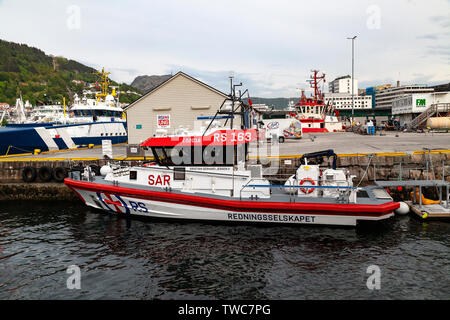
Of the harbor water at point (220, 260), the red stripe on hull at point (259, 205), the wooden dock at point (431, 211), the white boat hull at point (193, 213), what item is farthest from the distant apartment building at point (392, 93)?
the harbor water at point (220, 260)

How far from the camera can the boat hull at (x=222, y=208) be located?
348 inches

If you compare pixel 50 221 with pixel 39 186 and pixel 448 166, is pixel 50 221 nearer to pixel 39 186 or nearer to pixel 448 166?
pixel 39 186

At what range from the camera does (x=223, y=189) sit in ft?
32.1

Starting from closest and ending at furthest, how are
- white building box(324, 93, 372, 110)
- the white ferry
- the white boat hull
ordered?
the white boat hull, the white ferry, white building box(324, 93, 372, 110)

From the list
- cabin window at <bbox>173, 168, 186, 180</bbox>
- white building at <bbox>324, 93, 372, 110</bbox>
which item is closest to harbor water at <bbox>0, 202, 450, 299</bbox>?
cabin window at <bbox>173, 168, 186, 180</bbox>

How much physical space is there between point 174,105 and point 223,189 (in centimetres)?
1313

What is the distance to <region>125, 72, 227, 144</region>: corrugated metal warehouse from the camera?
829 inches

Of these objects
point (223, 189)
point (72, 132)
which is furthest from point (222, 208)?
point (72, 132)

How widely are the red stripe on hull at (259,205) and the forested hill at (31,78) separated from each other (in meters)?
126

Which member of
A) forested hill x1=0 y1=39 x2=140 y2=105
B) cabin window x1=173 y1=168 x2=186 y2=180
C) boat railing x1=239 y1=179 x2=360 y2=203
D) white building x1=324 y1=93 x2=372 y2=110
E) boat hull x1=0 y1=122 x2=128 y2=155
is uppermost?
forested hill x1=0 y1=39 x2=140 y2=105

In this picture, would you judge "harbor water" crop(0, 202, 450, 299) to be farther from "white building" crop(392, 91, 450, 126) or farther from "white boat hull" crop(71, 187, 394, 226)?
"white building" crop(392, 91, 450, 126)

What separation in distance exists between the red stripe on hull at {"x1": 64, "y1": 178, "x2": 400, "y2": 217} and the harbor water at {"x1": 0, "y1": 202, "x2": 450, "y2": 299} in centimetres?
62

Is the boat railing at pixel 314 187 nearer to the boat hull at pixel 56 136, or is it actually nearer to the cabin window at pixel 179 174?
the cabin window at pixel 179 174

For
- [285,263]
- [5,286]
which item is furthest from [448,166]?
[5,286]
